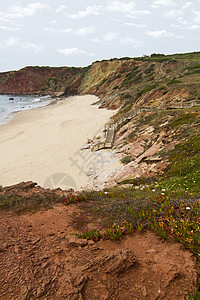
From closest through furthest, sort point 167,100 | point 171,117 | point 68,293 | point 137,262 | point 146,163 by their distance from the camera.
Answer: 1. point 68,293
2. point 137,262
3. point 146,163
4. point 171,117
5. point 167,100

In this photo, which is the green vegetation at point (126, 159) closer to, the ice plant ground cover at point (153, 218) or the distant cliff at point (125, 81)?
the ice plant ground cover at point (153, 218)

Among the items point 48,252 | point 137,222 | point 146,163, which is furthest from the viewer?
point 146,163

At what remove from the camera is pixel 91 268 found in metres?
3.58

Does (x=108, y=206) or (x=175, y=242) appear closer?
(x=175, y=242)

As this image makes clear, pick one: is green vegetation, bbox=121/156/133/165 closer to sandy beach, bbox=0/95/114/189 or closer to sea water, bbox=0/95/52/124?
sandy beach, bbox=0/95/114/189

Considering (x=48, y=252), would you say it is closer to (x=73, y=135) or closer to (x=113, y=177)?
(x=113, y=177)

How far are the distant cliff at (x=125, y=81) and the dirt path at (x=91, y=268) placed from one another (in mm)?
18424

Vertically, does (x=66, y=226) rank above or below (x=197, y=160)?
below

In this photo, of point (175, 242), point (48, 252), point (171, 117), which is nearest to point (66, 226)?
point (48, 252)

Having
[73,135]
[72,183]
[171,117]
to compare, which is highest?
[171,117]

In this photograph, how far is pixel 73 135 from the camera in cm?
2247

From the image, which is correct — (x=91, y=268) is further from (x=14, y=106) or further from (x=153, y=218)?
(x=14, y=106)

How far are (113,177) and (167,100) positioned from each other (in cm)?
1352

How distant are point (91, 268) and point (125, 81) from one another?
5013 centimetres
